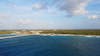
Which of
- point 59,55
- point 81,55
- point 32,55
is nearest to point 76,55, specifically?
point 81,55

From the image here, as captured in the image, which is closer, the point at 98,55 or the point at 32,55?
the point at 98,55

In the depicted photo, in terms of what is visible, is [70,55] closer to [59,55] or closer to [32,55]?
[59,55]

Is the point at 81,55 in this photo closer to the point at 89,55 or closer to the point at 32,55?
the point at 89,55

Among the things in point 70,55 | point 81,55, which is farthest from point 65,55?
point 81,55

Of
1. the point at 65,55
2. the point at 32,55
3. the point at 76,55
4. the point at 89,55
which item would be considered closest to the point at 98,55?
the point at 89,55

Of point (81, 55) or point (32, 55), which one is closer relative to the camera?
point (81, 55)

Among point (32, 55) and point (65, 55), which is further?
point (32, 55)

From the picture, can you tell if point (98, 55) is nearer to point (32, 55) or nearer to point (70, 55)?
point (70, 55)
